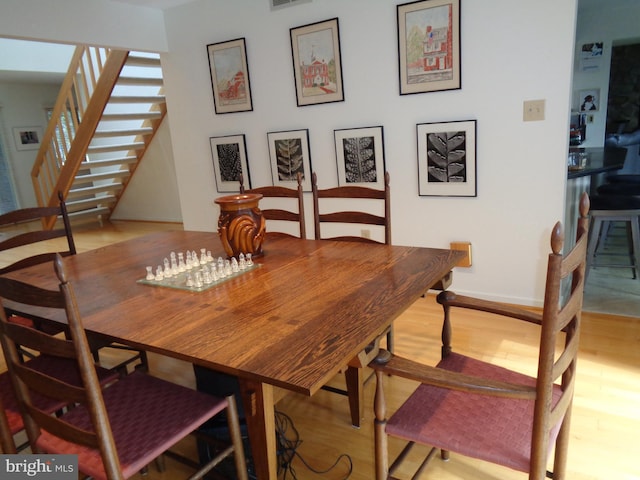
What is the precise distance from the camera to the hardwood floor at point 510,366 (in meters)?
1.64

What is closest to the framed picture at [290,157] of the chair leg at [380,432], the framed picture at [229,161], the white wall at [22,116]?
the framed picture at [229,161]

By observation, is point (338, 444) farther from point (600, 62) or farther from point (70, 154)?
point (600, 62)

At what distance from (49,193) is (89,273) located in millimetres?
4984

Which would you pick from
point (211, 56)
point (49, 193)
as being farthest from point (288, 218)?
point (49, 193)

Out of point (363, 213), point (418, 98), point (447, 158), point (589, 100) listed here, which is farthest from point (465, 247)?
point (589, 100)

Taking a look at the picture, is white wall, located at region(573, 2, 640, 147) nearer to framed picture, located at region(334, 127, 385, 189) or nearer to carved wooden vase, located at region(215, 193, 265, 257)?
framed picture, located at region(334, 127, 385, 189)

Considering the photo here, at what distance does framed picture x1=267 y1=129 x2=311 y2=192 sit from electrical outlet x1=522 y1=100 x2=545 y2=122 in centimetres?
150

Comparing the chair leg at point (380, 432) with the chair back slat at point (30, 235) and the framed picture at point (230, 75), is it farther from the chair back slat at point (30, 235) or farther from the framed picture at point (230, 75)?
the framed picture at point (230, 75)

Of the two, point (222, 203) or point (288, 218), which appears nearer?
point (222, 203)

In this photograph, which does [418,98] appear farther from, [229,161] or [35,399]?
[35,399]

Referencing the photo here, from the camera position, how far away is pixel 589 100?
5.12 m

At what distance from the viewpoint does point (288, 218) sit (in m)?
2.31

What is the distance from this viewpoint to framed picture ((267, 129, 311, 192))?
3.43m

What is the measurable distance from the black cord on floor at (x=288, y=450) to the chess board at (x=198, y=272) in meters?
0.67
